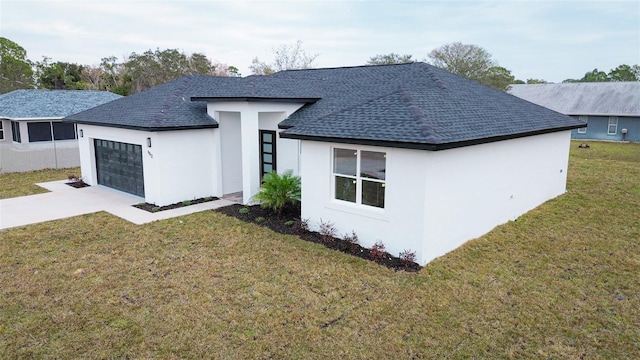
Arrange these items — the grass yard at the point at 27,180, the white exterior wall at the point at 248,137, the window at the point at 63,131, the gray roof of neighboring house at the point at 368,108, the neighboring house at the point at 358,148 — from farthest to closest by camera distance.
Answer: the window at the point at 63,131, the grass yard at the point at 27,180, the white exterior wall at the point at 248,137, the gray roof of neighboring house at the point at 368,108, the neighboring house at the point at 358,148

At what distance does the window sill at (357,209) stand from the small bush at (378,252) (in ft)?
1.86

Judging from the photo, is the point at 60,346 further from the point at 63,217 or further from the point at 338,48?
the point at 338,48

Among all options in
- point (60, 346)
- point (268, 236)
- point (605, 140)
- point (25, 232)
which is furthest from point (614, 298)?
point (605, 140)

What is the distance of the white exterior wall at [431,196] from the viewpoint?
7969mm

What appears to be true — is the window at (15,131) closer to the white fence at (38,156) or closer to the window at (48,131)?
the white fence at (38,156)

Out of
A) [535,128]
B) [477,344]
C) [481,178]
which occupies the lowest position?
[477,344]

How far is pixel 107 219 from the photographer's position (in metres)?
11.3

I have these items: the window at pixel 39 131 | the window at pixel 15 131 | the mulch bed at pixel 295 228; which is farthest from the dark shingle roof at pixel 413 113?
the window at pixel 15 131

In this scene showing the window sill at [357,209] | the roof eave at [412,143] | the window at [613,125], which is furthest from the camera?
the window at [613,125]

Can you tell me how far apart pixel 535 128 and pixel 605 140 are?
99.1 feet

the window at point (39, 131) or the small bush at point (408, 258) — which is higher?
the window at point (39, 131)

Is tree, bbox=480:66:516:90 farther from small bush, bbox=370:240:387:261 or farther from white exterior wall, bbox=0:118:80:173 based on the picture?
small bush, bbox=370:240:387:261

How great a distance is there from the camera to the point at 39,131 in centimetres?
2125

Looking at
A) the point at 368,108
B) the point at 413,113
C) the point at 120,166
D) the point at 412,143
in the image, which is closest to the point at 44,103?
the point at 120,166
